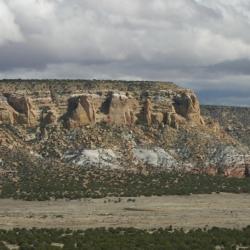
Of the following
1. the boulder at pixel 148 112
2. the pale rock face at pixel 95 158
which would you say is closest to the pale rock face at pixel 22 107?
the pale rock face at pixel 95 158

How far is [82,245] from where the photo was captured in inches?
1508

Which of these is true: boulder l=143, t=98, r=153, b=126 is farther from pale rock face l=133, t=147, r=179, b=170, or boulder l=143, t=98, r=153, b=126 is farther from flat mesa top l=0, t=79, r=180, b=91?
pale rock face l=133, t=147, r=179, b=170

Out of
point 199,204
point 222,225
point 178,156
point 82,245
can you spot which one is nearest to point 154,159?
point 178,156

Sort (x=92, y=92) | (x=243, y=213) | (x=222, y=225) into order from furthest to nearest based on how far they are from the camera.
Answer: (x=92, y=92), (x=243, y=213), (x=222, y=225)

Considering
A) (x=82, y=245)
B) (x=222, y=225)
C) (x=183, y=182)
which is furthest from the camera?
(x=183, y=182)

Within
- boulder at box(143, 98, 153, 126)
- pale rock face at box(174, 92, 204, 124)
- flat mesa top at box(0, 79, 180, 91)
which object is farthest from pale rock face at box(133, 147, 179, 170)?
flat mesa top at box(0, 79, 180, 91)

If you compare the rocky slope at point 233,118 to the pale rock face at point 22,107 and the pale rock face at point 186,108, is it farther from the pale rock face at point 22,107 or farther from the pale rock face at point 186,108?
the pale rock face at point 22,107

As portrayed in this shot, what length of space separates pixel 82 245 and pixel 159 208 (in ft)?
93.5

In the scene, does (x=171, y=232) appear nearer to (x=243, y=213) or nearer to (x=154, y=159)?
(x=243, y=213)

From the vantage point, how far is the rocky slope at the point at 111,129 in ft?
340

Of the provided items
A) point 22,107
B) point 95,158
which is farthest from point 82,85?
point 95,158

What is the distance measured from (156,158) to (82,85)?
20.7 meters

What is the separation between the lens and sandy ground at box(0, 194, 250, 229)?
53156 millimetres

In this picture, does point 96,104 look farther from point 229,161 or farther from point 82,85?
point 229,161
